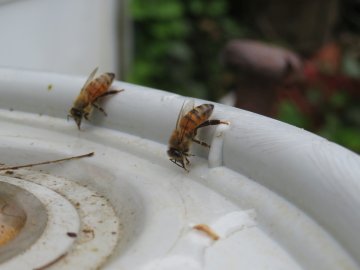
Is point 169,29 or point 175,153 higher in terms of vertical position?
point 175,153

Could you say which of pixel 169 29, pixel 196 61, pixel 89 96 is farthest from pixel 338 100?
pixel 89 96

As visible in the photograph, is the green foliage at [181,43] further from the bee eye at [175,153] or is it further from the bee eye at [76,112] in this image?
the bee eye at [175,153]

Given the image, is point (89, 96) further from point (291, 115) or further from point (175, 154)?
point (291, 115)

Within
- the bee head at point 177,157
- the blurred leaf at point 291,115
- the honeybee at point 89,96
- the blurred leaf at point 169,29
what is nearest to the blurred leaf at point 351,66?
the blurred leaf at point 291,115

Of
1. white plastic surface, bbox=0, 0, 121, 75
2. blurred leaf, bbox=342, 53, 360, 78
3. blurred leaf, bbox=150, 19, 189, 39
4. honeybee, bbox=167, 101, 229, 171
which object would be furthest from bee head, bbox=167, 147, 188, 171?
blurred leaf, bbox=342, 53, 360, 78

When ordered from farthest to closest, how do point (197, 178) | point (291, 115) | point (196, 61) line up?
point (196, 61) < point (291, 115) < point (197, 178)

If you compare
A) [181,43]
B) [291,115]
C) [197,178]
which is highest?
[197,178]

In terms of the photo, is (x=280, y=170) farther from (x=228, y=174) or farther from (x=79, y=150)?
(x=79, y=150)

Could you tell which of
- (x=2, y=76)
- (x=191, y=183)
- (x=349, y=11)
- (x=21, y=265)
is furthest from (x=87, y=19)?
(x=349, y=11)
